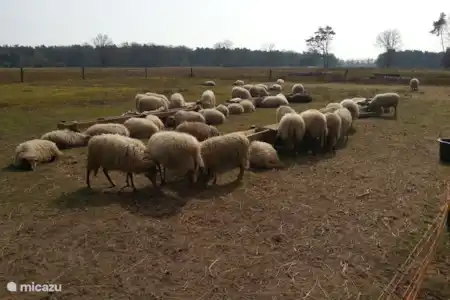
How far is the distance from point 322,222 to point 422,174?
446cm

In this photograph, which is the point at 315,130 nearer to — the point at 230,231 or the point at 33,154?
the point at 230,231

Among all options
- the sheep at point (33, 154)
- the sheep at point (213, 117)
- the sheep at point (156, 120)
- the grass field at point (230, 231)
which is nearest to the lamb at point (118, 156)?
the grass field at point (230, 231)

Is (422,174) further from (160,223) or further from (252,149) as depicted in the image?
(160,223)

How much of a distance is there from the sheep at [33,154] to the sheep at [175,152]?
341cm

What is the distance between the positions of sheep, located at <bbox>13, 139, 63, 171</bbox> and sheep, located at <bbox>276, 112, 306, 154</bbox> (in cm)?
610

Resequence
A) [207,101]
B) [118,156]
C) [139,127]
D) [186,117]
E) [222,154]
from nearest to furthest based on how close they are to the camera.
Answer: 1. [118,156]
2. [222,154]
3. [139,127]
4. [186,117]
5. [207,101]

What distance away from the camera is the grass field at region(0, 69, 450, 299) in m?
5.47

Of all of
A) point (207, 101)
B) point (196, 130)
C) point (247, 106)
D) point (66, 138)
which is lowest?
point (66, 138)

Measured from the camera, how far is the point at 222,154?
9.54 m

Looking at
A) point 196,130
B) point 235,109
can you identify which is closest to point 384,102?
point 235,109

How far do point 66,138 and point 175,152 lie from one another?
5535mm

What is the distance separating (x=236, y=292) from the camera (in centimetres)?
529

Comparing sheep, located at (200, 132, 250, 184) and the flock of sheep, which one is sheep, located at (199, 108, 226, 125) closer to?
the flock of sheep

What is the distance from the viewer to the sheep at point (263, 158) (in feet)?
36.1
